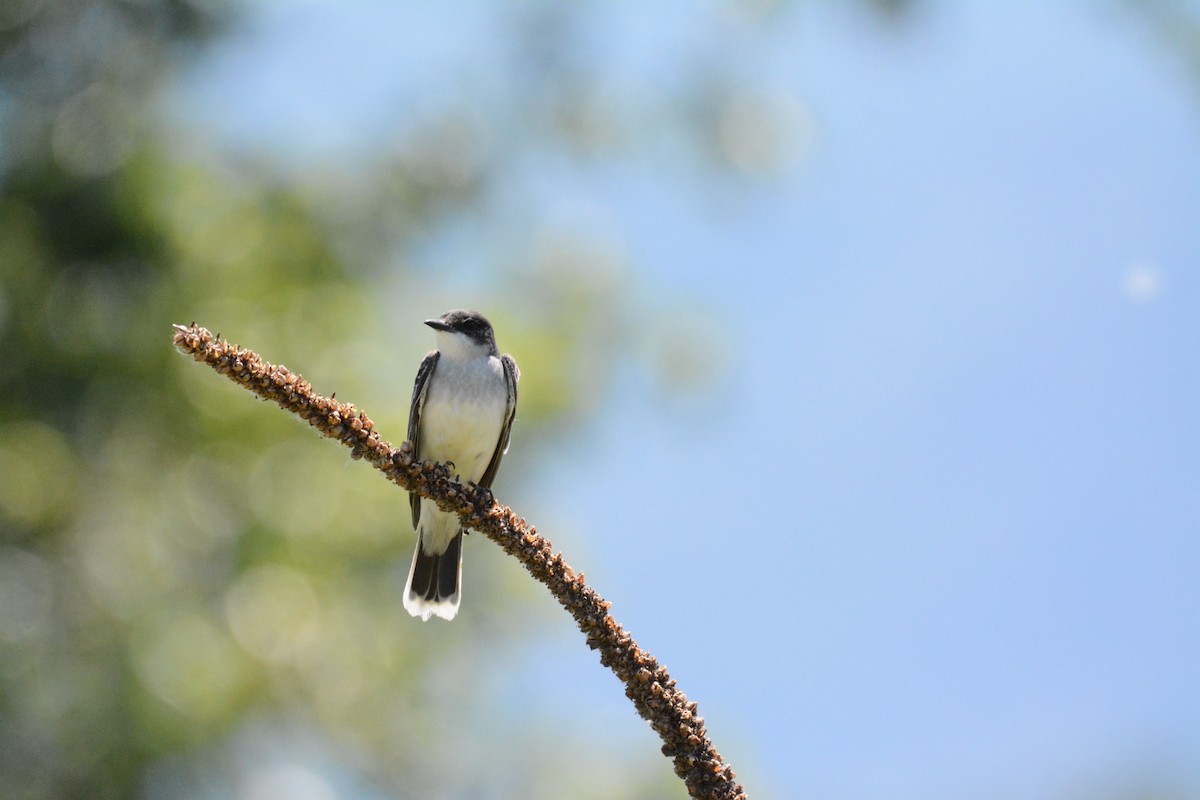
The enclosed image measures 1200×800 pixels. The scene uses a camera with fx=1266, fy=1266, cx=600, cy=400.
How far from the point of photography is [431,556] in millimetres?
5609

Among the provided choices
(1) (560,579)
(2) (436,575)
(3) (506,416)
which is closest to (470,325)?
(3) (506,416)

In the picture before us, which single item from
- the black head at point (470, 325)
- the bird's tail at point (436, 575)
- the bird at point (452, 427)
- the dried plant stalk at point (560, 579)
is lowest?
the dried plant stalk at point (560, 579)

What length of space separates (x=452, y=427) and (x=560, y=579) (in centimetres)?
284

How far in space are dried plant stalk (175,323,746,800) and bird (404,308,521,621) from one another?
7.94ft

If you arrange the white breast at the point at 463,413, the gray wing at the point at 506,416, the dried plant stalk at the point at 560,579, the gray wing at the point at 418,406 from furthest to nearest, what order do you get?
the gray wing at the point at 506,416 < the gray wing at the point at 418,406 < the white breast at the point at 463,413 < the dried plant stalk at the point at 560,579

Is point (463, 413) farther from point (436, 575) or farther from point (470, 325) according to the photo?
point (436, 575)

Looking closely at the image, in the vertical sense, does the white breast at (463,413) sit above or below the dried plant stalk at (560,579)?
above

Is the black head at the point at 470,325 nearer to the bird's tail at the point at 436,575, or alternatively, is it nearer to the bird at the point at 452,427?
the bird at the point at 452,427

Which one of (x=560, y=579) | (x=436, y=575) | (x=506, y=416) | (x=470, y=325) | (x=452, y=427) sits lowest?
(x=560, y=579)

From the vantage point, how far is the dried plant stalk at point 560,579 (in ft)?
7.51

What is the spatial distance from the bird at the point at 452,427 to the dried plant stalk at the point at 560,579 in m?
2.42

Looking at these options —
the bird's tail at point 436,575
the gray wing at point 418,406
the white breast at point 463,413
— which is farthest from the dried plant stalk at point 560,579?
the bird's tail at point 436,575

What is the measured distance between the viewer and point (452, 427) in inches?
211

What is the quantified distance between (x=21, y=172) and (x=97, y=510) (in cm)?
231
